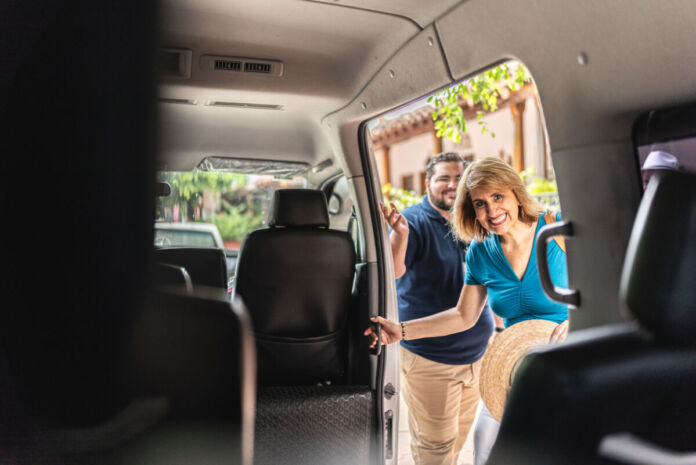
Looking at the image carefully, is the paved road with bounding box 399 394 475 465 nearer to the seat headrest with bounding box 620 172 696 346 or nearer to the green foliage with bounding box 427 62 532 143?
the green foliage with bounding box 427 62 532 143

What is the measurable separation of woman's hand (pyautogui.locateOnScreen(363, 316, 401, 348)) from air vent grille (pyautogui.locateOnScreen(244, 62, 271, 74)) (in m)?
1.33

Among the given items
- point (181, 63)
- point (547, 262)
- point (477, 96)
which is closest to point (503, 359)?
point (547, 262)

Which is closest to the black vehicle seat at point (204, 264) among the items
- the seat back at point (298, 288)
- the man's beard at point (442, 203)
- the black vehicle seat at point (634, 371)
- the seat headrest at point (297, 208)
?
the seat back at point (298, 288)

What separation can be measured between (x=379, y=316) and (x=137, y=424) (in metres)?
2.68

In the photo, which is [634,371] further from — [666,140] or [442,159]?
[442,159]

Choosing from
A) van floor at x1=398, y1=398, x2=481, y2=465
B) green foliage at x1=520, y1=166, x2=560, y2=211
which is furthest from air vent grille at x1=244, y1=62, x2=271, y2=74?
green foliage at x1=520, y1=166, x2=560, y2=211

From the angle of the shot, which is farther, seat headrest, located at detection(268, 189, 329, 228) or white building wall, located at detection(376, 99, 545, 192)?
white building wall, located at detection(376, 99, 545, 192)

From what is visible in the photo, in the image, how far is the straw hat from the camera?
162 cm

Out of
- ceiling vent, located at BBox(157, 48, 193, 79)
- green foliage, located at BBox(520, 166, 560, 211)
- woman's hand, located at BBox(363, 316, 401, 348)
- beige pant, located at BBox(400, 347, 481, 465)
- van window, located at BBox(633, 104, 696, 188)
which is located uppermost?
ceiling vent, located at BBox(157, 48, 193, 79)

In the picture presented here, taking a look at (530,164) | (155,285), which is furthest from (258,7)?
(530,164)

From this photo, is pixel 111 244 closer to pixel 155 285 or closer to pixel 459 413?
pixel 155 285

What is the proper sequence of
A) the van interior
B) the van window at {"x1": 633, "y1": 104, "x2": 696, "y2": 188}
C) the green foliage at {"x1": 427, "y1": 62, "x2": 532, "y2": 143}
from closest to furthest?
the van interior < the van window at {"x1": 633, "y1": 104, "x2": 696, "y2": 188} < the green foliage at {"x1": 427, "y1": 62, "x2": 532, "y2": 143}

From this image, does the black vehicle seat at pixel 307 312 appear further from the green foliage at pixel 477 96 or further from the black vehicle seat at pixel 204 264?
the green foliage at pixel 477 96

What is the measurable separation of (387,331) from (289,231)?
72cm
